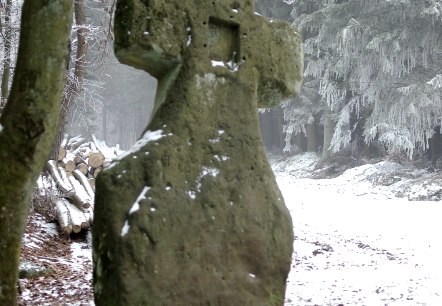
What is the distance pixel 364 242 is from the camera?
10.8 meters

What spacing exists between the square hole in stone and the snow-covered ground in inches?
125

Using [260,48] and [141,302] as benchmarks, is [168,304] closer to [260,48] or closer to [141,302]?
[141,302]

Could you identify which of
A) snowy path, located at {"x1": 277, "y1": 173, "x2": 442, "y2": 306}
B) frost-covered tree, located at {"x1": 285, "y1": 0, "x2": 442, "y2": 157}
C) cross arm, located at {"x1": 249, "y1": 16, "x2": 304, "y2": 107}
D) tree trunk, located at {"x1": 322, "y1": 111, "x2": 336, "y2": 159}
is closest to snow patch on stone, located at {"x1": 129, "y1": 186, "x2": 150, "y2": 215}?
cross arm, located at {"x1": 249, "y1": 16, "x2": 304, "y2": 107}

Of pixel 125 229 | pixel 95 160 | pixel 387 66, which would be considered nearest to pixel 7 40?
pixel 95 160

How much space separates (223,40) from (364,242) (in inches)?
315

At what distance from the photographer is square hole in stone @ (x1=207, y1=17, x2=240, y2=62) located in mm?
3965

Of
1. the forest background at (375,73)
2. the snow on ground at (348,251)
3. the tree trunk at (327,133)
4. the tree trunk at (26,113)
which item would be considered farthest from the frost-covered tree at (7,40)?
the tree trunk at (327,133)

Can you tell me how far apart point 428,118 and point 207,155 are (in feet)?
56.7

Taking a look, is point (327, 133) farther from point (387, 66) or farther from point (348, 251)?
point (348, 251)

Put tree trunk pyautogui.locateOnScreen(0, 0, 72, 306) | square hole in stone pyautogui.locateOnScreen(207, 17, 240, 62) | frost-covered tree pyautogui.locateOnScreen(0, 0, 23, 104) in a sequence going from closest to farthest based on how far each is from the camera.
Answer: tree trunk pyautogui.locateOnScreen(0, 0, 72, 306) → square hole in stone pyautogui.locateOnScreen(207, 17, 240, 62) → frost-covered tree pyautogui.locateOnScreen(0, 0, 23, 104)

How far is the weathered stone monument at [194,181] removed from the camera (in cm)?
328

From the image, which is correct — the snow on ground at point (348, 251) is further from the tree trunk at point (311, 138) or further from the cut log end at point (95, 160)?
the tree trunk at point (311, 138)

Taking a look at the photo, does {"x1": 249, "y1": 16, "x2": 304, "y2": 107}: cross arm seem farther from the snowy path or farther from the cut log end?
the cut log end

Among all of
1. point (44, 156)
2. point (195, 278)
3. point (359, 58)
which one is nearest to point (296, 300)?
point (195, 278)
